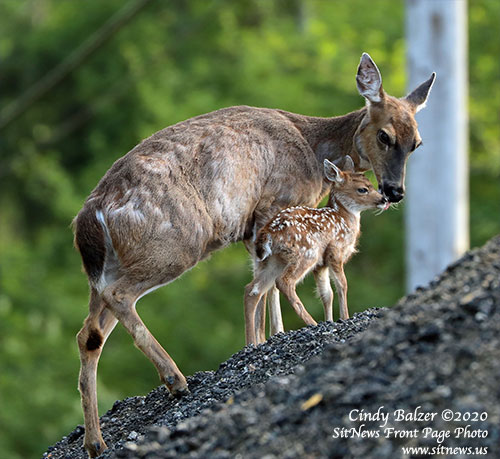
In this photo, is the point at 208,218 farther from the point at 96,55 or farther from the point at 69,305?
the point at 96,55

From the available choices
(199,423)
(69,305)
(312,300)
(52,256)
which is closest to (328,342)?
(199,423)

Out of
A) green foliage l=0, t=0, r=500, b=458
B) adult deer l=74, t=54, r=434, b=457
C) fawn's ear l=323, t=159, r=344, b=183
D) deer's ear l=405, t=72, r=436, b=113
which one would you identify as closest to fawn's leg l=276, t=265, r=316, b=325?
adult deer l=74, t=54, r=434, b=457

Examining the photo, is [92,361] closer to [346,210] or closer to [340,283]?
[340,283]

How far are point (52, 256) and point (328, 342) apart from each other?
17.4 meters

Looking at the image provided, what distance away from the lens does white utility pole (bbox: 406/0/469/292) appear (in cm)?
1343

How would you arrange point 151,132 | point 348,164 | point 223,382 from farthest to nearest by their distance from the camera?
point 151,132 < point 348,164 < point 223,382

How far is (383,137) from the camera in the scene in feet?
28.1

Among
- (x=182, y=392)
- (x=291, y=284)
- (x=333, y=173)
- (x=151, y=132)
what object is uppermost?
(x=333, y=173)

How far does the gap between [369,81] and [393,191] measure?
0.94m

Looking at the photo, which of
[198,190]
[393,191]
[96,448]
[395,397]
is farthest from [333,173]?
[395,397]

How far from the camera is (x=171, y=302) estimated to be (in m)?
22.9

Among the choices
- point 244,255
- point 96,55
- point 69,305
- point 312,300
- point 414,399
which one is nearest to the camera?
point 414,399

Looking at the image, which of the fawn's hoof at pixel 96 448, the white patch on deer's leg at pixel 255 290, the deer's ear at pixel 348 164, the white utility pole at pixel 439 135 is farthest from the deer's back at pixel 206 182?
the white utility pole at pixel 439 135

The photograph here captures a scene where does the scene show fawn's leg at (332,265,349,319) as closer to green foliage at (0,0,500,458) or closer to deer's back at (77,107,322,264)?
deer's back at (77,107,322,264)
